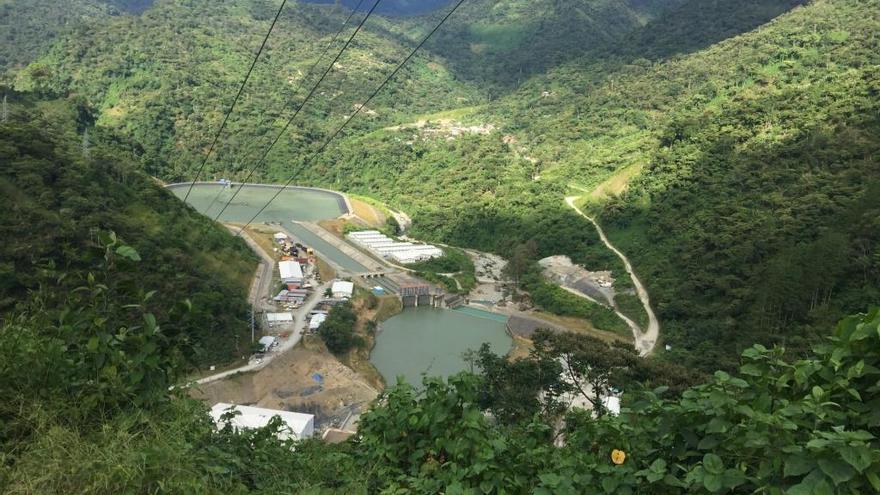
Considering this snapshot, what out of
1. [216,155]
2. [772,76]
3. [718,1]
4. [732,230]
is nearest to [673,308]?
[732,230]

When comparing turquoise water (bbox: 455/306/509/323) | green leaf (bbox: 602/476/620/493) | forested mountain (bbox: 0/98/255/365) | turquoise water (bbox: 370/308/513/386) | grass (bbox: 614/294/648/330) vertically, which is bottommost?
turquoise water (bbox: 455/306/509/323)

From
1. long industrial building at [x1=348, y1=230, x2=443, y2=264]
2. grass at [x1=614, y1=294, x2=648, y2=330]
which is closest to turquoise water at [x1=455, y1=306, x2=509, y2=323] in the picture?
grass at [x1=614, y1=294, x2=648, y2=330]

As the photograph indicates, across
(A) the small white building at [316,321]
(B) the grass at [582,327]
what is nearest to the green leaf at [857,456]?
(A) the small white building at [316,321]

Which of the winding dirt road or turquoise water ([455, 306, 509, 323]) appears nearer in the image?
the winding dirt road

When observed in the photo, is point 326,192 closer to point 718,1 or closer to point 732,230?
point 732,230

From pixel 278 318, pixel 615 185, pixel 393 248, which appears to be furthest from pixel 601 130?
pixel 278 318

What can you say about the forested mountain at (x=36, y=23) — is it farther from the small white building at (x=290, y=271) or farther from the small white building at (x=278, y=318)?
the small white building at (x=278, y=318)

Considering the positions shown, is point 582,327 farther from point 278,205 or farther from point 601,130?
point 278,205

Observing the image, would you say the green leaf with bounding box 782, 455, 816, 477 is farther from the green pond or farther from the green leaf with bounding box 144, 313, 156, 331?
the green pond
